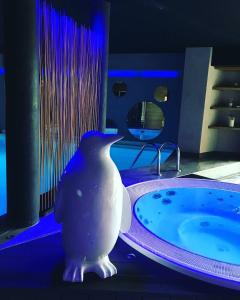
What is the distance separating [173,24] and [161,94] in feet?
9.76

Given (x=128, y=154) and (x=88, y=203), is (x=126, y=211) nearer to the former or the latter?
(x=88, y=203)

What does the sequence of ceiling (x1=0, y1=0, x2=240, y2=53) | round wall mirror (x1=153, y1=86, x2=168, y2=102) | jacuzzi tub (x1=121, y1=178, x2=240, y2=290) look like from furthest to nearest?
round wall mirror (x1=153, y1=86, x2=168, y2=102)
ceiling (x1=0, y1=0, x2=240, y2=53)
jacuzzi tub (x1=121, y1=178, x2=240, y2=290)

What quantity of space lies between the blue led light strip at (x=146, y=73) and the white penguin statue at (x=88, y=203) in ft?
20.5

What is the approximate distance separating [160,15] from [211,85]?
2860 mm

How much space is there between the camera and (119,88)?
784cm

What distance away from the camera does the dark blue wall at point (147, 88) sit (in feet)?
23.7

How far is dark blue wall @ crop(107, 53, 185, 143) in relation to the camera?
7230 mm

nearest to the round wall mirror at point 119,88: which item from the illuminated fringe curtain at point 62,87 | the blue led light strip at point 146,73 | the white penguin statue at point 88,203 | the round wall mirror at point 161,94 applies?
the blue led light strip at point 146,73

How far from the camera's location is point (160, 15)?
4137 millimetres

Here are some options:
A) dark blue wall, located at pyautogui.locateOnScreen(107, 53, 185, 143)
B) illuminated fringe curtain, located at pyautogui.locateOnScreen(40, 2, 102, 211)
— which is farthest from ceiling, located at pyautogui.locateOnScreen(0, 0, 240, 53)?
dark blue wall, located at pyautogui.locateOnScreen(107, 53, 185, 143)

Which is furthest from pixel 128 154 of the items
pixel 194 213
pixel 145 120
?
pixel 194 213

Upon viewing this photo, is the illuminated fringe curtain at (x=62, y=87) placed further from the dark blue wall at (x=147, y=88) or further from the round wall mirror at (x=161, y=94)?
the round wall mirror at (x=161, y=94)

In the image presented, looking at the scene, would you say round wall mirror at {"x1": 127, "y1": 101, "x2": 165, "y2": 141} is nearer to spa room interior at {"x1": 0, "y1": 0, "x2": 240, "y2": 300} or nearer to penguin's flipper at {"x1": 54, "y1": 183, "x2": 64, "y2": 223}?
spa room interior at {"x1": 0, "y1": 0, "x2": 240, "y2": 300}

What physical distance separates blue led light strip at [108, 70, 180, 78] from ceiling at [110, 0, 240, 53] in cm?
76
